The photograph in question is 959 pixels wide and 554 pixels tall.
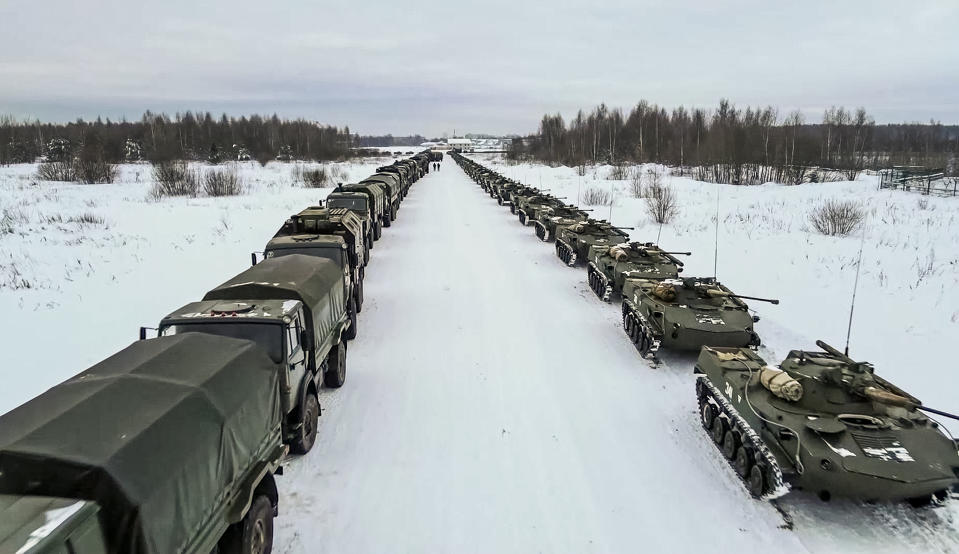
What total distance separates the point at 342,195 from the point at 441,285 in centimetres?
613

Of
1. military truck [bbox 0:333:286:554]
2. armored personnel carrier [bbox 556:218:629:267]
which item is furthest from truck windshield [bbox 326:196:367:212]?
military truck [bbox 0:333:286:554]

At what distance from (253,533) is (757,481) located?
523 centimetres

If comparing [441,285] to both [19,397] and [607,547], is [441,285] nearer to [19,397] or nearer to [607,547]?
[19,397]

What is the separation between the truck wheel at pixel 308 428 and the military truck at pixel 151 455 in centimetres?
124

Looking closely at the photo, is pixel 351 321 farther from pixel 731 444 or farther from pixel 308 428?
pixel 731 444

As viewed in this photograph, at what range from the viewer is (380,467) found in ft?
23.5

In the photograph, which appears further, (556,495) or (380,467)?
(380,467)

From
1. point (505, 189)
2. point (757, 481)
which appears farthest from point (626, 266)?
point (505, 189)

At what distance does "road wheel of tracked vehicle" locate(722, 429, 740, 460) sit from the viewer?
7273 mm

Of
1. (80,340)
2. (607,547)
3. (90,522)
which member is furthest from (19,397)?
(607,547)

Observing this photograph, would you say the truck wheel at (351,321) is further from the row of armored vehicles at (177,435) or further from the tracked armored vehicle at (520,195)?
the tracked armored vehicle at (520,195)

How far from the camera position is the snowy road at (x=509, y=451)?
602 cm

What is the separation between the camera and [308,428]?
24.1ft

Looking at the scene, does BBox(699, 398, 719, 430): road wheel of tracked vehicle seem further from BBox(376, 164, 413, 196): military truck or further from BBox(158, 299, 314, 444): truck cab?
BBox(376, 164, 413, 196): military truck
